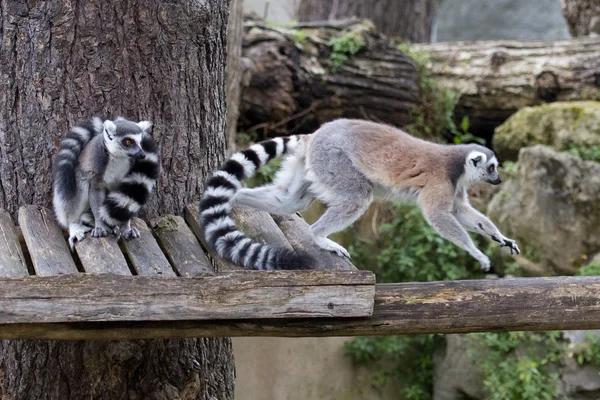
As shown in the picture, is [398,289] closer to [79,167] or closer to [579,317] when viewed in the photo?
[579,317]

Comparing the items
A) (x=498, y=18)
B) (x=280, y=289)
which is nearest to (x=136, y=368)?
(x=280, y=289)

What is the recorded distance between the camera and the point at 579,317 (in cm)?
338

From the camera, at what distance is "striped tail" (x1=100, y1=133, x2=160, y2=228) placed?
3389 mm

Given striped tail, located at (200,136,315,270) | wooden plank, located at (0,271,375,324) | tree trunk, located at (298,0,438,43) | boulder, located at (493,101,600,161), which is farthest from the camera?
tree trunk, located at (298,0,438,43)

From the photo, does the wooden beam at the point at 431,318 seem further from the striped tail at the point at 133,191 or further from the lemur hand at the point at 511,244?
the lemur hand at the point at 511,244

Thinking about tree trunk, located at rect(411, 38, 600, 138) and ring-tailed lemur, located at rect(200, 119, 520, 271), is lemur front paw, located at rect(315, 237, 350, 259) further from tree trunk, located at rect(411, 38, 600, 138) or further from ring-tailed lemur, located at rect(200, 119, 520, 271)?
tree trunk, located at rect(411, 38, 600, 138)

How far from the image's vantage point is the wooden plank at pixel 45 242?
3.08 metres

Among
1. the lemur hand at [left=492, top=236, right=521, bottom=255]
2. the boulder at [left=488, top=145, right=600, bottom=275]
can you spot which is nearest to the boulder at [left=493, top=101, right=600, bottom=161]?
the boulder at [left=488, top=145, right=600, bottom=275]

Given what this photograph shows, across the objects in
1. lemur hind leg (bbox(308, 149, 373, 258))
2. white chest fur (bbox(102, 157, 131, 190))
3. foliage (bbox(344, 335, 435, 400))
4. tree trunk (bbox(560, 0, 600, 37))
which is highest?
tree trunk (bbox(560, 0, 600, 37))

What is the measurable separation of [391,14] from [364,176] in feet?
19.5

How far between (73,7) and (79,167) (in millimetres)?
763

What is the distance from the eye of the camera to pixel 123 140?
11.1ft

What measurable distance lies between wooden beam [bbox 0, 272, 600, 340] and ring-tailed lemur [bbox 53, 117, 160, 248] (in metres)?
0.48

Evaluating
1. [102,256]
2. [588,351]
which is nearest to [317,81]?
[588,351]
